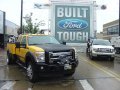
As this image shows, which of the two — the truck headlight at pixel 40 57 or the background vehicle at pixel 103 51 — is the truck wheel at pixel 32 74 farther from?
the background vehicle at pixel 103 51

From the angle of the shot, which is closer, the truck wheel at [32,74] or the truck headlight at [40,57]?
the truck headlight at [40,57]

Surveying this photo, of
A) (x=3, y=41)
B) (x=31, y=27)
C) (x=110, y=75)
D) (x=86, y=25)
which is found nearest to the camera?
(x=110, y=75)

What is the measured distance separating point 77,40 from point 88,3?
6647 millimetres

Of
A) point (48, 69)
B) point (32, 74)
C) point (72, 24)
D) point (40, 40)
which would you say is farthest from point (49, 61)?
point (72, 24)

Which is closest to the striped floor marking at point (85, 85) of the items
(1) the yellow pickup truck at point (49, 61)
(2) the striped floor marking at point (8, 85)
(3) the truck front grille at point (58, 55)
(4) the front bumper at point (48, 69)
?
(1) the yellow pickup truck at point (49, 61)

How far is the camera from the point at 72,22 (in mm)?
53625

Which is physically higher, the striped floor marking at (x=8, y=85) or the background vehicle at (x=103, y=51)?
the background vehicle at (x=103, y=51)

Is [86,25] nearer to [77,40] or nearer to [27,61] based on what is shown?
[77,40]

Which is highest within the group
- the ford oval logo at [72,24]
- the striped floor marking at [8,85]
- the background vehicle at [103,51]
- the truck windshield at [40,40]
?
the ford oval logo at [72,24]

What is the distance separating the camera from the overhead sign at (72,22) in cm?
5352

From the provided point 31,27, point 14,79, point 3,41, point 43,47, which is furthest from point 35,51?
point 31,27

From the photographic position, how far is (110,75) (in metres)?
14.0

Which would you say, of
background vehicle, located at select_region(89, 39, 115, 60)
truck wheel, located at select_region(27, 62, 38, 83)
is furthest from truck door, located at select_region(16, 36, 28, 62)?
background vehicle, located at select_region(89, 39, 115, 60)

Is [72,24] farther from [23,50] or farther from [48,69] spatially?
[48,69]
